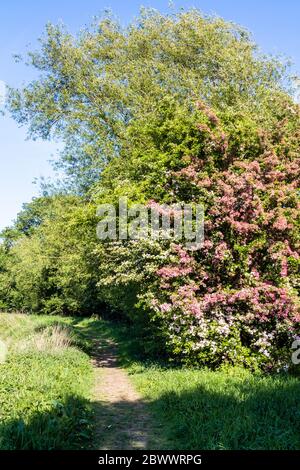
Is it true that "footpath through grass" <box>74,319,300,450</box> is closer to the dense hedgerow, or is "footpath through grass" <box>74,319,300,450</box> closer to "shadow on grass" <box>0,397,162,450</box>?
"shadow on grass" <box>0,397,162,450</box>

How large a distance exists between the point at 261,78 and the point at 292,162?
9644mm

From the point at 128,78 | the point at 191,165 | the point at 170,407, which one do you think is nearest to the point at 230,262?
the point at 191,165

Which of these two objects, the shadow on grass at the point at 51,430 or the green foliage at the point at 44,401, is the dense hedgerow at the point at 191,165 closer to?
the green foliage at the point at 44,401

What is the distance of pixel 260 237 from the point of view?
43.8ft

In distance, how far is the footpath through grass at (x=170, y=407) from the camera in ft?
22.6

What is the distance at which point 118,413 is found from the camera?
9.81 m

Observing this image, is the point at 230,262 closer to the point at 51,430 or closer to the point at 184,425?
the point at 184,425

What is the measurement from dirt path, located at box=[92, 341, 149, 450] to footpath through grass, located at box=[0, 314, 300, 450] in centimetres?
22

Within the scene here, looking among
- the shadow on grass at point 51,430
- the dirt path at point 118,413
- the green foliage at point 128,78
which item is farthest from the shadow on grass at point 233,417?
the green foliage at point 128,78

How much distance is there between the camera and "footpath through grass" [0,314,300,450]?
22.6 ft

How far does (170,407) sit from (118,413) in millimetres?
1290

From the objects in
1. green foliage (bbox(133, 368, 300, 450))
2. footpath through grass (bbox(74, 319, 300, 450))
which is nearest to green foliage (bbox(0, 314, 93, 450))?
footpath through grass (bbox(74, 319, 300, 450))

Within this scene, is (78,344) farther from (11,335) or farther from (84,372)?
(84,372)

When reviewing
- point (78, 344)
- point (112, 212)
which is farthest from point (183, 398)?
point (78, 344)
